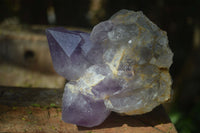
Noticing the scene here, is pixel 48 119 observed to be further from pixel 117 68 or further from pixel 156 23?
pixel 156 23

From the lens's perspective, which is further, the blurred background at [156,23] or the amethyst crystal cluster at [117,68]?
the blurred background at [156,23]

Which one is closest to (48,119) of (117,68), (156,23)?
(117,68)

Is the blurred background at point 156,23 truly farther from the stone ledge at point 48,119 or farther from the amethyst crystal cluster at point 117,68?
the amethyst crystal cluster at point 117,68

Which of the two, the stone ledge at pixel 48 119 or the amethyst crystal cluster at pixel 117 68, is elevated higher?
the amethyst crystal cluster at pixel 117 68

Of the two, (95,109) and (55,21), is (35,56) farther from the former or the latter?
(95,109)

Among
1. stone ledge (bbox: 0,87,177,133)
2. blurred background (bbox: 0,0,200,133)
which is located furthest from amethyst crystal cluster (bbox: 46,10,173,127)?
blurred background (bbox: 0,0,200,133)

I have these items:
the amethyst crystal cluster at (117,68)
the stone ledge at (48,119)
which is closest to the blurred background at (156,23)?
the stone ledge at (48,119)
